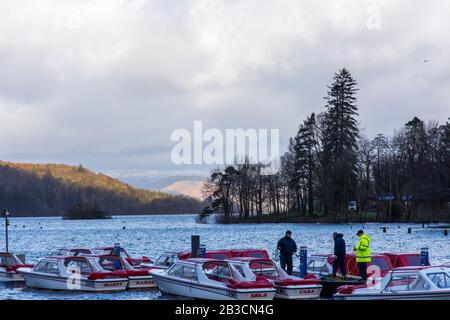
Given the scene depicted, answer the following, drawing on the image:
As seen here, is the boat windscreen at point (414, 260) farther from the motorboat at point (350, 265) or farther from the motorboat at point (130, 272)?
the motorboat at point (130, 272)

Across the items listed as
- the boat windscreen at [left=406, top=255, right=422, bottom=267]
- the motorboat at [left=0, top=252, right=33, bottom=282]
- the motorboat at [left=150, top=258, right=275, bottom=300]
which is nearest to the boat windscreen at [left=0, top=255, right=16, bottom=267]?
the motorboat at [left=0, top=252, right=33, bottom=282]

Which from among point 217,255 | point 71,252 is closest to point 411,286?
point 217,255

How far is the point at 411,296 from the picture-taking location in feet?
85.0

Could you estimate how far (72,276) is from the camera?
115 feet

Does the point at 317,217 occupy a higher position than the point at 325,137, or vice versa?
the point at 325,137

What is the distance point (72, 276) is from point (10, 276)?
6430 mm

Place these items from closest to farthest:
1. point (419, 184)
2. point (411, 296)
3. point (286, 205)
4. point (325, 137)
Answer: point (411, 296) → point (419, 184) → point (325, 137) → point (286, 205)

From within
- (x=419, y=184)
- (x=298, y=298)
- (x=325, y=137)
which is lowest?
(x=298, y=298)

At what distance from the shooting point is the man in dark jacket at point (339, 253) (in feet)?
106

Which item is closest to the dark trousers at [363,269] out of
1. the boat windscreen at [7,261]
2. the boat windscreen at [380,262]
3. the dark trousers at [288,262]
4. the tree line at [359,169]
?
the boat windscreen at [380,262]

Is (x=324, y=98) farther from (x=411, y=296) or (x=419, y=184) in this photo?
(x=411, y=296)

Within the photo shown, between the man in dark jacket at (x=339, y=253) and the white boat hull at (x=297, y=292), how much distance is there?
9.36 feet

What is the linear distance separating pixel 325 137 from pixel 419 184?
62.4 feet
